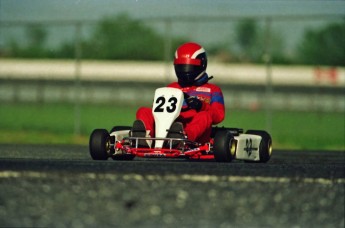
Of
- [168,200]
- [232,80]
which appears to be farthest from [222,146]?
[232,80]

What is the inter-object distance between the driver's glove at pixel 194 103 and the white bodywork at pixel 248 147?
0.46m

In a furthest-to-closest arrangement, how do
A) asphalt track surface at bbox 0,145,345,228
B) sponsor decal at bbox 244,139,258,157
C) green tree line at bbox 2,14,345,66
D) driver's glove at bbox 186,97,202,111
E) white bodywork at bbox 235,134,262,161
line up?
green tree line at bbox 2,14,345,66 < sponsor decal at bbox 244,139,258,157 < white bodywork at bbox 235,134,262,161 < driver's glove at bbox 186,97,202,111 < asphalt track surface at bbox 0,145,345,228

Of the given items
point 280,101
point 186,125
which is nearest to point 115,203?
point 186,125

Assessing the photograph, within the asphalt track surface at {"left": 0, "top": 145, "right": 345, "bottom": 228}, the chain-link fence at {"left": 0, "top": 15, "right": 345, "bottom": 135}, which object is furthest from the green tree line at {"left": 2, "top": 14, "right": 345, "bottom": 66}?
the asphalt track surface at {"left": 0, "top": 145, "right": 345, "bottom": 228}

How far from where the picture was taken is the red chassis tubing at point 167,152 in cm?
750

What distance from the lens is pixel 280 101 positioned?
142ft

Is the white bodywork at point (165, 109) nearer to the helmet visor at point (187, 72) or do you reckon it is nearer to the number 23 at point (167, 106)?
the number 23 at point (167, 106)

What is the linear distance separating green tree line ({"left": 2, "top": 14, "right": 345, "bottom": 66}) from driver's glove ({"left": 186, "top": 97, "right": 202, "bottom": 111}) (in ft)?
40.4

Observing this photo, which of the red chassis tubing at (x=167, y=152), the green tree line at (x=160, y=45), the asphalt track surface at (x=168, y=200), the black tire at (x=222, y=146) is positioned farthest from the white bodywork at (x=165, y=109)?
the green tree line at (x=160, y=45)

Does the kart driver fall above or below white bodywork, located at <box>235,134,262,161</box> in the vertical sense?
above

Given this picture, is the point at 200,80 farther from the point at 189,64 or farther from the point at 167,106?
the point at 167,106

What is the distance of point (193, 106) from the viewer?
25.9 feet

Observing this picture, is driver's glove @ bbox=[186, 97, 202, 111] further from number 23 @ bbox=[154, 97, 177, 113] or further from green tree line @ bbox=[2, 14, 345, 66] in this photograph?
green tree line @ bbox=[2, 14, 345, 66]

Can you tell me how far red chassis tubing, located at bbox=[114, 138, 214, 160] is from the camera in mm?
7500
